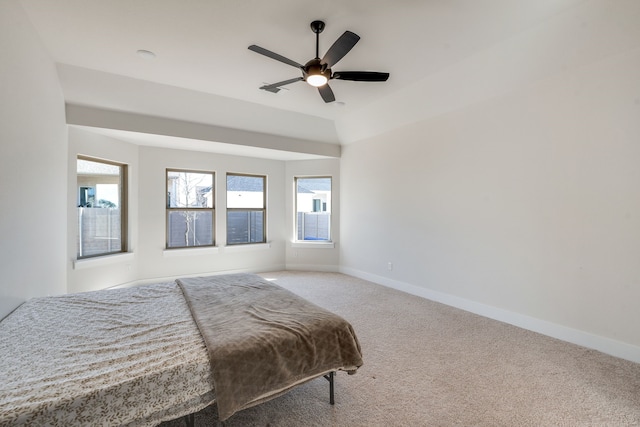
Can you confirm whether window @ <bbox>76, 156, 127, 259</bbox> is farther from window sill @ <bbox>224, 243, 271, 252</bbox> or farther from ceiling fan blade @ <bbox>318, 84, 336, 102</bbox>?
ceiling fan blade @ <bbox>318, 84, 336, 102</bbox>

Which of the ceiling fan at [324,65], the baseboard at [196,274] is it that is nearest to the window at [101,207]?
the baseboard at [196,274]

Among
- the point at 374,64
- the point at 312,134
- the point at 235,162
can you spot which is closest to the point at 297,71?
the point at 374,64

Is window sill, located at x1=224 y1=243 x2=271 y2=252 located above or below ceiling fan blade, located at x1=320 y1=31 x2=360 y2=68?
below

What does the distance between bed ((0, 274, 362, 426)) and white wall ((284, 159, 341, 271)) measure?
3566mm

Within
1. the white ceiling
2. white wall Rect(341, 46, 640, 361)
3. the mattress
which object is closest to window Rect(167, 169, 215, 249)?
the white ceiling

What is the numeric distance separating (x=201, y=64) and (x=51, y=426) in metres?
3.14

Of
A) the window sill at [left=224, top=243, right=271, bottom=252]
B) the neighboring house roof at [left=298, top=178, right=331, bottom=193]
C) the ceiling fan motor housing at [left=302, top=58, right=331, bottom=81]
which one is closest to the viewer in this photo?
the ceiling fan motor housing at [left=302, top=58, right=331, bottom=81]

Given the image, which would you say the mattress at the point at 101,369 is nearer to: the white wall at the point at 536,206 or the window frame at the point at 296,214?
the white wall at the point at 536,206

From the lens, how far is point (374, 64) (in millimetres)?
3104

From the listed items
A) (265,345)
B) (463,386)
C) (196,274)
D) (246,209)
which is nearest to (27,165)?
(265,345)

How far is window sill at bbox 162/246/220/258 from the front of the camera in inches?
193

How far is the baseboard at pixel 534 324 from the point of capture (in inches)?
96.3

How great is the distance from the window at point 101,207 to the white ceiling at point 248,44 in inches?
27.5

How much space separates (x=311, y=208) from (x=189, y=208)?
239 centimetres
